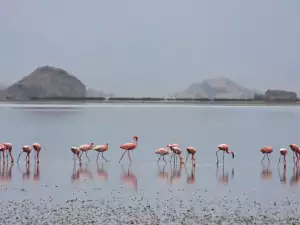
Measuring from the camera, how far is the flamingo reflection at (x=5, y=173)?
38.3 ft

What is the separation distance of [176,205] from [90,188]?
2182 mm

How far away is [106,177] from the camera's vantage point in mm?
12172

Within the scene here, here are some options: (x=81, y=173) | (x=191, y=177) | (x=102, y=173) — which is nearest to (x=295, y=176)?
(x=191, y=177)

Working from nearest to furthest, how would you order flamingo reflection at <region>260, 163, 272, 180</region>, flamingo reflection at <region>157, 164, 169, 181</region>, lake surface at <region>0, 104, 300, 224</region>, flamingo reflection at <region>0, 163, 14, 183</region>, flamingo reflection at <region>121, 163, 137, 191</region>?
lake surface at <region>0, 104, 300, 224</region> < flamingo reflection at <region>121, 163, 137, 191</region> < flamingo reflection at <region>0, 163, 14, 183</region> < flamingo reflection at <region>157, 164, 169, 181</region> < flamingo reflection at <region>260, 163, 272, 180</region>

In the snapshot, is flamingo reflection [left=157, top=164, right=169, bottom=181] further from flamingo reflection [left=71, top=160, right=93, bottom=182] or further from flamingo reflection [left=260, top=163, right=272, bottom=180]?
flamingo reflection [left=260, top=163, right=272, bottom=180]

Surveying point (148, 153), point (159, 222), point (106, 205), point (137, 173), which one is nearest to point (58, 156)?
point (148, 153)

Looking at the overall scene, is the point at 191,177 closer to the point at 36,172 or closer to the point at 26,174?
the point at 36,172

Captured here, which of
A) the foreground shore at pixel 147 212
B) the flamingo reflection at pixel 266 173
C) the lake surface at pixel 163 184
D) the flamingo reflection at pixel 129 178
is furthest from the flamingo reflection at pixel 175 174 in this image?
the foreground shore at pixel 147 212

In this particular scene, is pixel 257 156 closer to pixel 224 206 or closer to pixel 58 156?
pixel 58 156

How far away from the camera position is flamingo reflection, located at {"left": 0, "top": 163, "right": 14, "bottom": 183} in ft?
38.3

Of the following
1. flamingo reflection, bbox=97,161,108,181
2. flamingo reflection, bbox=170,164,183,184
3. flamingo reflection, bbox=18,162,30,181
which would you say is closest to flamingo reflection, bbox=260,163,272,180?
flamingo reflection, bbox=170,164,183,184

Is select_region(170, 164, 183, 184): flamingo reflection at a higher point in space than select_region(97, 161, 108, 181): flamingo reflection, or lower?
lower

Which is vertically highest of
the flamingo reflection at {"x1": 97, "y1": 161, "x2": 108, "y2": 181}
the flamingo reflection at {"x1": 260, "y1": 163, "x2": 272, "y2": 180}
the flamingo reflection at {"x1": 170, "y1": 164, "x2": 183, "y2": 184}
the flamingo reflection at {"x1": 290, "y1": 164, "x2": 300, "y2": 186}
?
the flamingo reflection at {"x1": 97, "y1": 161, "x2": 108, "y2": 181}

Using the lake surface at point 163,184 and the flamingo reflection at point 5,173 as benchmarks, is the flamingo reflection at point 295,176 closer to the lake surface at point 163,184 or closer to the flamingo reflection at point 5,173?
the lake surface at point 163,184
